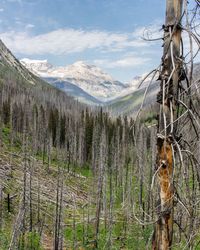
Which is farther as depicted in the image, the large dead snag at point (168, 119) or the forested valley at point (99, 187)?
the forested valley at point (99, 187)

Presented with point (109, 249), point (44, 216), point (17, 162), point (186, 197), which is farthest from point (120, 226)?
point (186, 197)

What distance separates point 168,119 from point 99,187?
38.8 m

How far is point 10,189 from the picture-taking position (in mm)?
47562

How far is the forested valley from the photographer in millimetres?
4191

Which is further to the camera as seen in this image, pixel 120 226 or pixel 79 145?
pixel 79 145

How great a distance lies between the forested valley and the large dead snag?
23 millimetres

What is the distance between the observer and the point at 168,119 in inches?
165

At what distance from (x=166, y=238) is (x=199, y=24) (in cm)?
259

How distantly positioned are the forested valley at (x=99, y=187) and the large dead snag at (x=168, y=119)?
0.07 ft

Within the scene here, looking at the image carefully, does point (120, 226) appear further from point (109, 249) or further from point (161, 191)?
point (161, 191)

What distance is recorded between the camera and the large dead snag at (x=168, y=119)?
13.3 ft

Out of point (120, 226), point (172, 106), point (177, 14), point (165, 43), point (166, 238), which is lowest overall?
point (120, 226)

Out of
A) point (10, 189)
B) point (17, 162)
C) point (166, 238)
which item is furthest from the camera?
point (17, 162)

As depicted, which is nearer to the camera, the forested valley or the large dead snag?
the large dead snag
